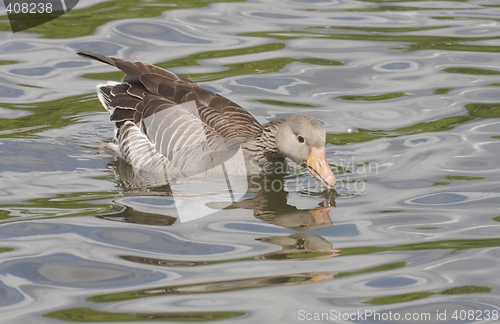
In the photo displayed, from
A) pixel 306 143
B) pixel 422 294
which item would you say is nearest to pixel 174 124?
pixel 306 143

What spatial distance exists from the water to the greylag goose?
0.42m

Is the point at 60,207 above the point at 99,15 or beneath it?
beneath

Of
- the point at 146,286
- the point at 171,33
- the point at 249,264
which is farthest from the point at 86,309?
the point at 171,33

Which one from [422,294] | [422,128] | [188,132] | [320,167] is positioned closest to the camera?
[422,294]

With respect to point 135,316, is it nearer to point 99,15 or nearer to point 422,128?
point 422,128

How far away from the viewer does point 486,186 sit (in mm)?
9305

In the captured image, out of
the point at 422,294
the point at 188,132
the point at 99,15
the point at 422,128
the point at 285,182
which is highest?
the point at 99,15

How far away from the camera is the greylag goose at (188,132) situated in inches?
404

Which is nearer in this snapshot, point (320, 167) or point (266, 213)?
point (266, 213)

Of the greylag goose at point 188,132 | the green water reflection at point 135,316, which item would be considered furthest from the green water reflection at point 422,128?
the green water reflection at point 135,316

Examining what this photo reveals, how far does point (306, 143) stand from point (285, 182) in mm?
759

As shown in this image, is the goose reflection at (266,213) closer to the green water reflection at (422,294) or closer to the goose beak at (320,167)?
the goose beak at (320,167)

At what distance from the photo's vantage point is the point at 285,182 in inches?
401

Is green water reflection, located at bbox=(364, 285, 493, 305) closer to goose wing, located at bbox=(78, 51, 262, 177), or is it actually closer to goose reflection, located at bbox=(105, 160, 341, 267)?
goose reflection, located at bbox=(105, 160, 341, 267)
